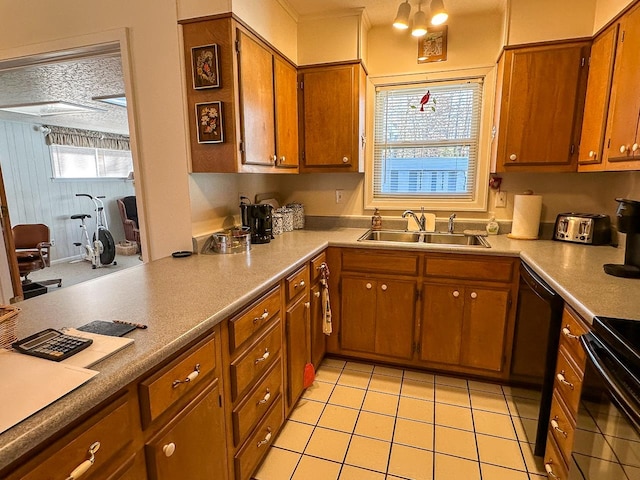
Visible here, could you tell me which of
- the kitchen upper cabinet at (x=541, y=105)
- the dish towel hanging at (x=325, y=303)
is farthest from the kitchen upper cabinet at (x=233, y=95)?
the kitchen upper cabinet at (x=541, y=105)

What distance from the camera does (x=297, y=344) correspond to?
1.98 m

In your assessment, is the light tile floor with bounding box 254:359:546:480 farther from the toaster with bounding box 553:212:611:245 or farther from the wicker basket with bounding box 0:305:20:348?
the wicker basket with bounding box 0:305:20:348

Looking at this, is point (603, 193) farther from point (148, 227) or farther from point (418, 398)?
point (148, 227)

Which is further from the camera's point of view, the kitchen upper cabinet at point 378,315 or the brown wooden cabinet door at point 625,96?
the kitchen upper cabinet at point 378,315

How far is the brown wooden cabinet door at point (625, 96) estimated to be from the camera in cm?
170

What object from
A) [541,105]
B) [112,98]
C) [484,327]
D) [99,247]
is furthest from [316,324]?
[99,247]

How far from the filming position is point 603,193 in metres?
2.47

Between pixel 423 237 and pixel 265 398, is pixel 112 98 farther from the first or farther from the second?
pixel 265 398

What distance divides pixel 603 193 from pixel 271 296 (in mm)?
2439

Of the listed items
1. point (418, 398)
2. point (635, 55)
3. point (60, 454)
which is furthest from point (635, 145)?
point (60, 454)

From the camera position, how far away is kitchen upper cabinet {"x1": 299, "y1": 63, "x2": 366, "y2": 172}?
2582mm

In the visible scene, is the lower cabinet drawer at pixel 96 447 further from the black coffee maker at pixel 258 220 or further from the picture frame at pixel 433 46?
the picture frame at pixel 433 46

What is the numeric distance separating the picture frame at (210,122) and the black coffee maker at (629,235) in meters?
1.93

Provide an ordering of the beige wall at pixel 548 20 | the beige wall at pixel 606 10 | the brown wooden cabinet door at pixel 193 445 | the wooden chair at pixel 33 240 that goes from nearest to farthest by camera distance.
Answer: the brown wooden cabinet door at pixel 193 445 → the beige wall at pixel 606 10 → the beige wall at pixel 548 20 → the wooden chair at pixel 33 240
